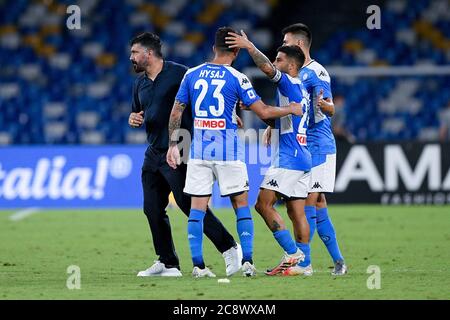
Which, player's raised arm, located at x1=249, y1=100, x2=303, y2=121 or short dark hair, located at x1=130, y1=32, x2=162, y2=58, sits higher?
short dark hair, located at x1=130, y1=32, x2=162, y2=58

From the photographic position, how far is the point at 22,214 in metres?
17.7

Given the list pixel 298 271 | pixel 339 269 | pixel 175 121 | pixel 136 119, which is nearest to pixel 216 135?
pixel 175 121

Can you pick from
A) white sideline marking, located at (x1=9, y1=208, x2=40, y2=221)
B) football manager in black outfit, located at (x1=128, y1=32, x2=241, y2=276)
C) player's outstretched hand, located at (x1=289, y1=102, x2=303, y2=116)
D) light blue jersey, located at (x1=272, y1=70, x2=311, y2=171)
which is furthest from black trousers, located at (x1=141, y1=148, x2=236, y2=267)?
white sideline marking, located at (x1=9, y1=208, x2=40, y2=221)

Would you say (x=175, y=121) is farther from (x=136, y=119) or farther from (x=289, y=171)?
(x=289, y=171)

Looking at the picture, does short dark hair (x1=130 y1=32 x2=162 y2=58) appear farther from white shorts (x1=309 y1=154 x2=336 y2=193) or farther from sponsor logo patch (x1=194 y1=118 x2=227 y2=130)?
white shorts (x1=309 y1=154 x2=336 y2=193)

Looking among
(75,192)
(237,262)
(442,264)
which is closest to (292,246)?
(237,262)

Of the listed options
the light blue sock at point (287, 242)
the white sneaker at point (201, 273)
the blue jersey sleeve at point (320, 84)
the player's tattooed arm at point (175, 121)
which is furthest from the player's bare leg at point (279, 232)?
the blue jersey sleeve at point (320, 84)

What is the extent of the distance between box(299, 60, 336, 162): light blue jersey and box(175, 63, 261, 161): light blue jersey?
2.29 feet

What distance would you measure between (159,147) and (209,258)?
2.13 m

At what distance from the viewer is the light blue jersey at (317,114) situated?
9.52 metres

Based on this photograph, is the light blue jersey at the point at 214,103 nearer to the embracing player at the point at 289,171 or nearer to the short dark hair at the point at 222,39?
the short dark hair at the point at 222,39

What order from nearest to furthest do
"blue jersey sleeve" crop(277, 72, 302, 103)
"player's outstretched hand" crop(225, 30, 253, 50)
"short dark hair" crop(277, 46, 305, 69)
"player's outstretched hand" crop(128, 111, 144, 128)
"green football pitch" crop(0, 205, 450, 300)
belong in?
"green football pitch" crop(0, 205, 450, 300) → "player's outstretched hand" crop(225, 30, 253, 50) → "blue jersey sleeve" crop(277, 72, 302, 103) → "short dark hair" crop(277, 46, 305, 69) → "player's outstretched hand" crop(128, 111, 144, 128)

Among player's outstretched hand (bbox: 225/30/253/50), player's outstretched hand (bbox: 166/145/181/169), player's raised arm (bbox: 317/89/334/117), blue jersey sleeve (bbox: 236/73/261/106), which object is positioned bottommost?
player's outstretched hand (bbox: 166/145/181/169)

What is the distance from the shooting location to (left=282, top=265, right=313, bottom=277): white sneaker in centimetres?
924
